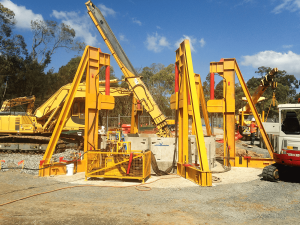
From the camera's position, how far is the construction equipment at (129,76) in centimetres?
1245

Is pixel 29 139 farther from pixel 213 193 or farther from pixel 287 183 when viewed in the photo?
pixel 287 183

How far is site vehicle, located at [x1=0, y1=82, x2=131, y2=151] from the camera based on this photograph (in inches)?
553

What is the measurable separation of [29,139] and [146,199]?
10761 mm

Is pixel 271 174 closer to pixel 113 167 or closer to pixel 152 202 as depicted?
pixel 152 202

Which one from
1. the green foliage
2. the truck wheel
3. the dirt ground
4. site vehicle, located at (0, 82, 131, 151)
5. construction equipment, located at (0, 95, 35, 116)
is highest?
the green foliage

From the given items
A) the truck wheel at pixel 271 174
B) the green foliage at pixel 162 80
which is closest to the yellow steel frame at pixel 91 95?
the truck wheel at pixel 271 174

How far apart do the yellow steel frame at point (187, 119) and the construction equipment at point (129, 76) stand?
2257 millimetres

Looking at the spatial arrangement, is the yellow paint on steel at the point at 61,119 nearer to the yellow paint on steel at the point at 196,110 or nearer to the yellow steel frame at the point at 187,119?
the yellow steel frame at the point at 187,119

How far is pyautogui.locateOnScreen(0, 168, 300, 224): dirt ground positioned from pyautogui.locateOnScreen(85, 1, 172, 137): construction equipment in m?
4.20

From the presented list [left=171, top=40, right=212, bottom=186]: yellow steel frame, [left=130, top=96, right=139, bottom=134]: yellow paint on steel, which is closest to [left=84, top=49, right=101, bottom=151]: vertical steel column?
[left=171, top=40, right=212, bottom=186]: yellow steel frame

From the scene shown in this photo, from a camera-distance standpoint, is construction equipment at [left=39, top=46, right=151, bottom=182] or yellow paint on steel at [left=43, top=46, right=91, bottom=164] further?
yellow paint on steel at [left=43, top=46, right=91, bottom=164]

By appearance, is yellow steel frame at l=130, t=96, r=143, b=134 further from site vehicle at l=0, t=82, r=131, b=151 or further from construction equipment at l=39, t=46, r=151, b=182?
construction equipment at l=39, t=46, r=151, b=182

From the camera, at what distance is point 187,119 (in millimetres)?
9039

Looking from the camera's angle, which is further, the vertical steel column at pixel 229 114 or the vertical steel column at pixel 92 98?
the vertical steel column at pixel 229 114
